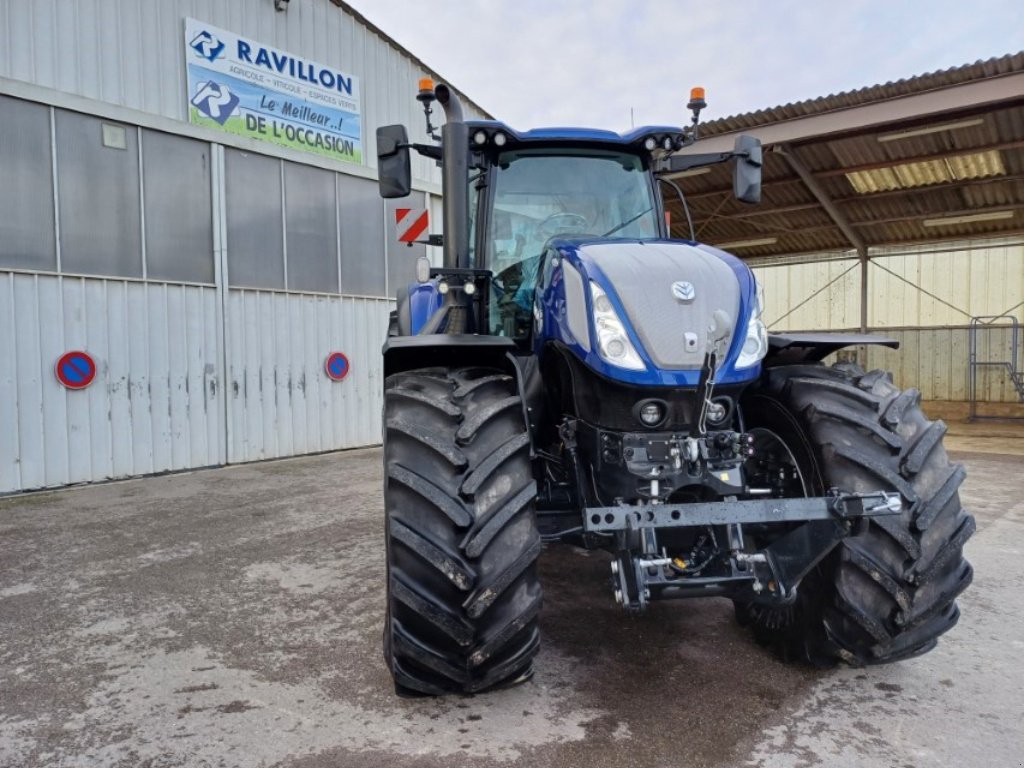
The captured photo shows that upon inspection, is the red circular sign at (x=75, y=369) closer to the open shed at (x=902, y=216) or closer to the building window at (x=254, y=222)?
the building window at (x=254, y=222)

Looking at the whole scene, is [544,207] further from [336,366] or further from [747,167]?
[336,366]

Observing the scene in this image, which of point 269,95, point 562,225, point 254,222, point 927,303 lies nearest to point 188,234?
point 254,222

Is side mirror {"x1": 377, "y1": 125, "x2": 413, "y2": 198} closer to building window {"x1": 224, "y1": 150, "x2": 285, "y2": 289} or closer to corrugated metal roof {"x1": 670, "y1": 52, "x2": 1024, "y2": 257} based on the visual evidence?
building window {"x1": 224, "y1": 150, "x2": 285, "y2": 289}

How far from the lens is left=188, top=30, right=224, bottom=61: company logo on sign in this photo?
7609 mm

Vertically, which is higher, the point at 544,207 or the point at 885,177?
the point at 885,177

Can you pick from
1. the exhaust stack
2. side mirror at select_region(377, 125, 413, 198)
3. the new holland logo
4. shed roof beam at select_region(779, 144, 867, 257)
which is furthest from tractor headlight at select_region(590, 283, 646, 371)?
shed roof beam at select_region(779, 144, 867, 257)

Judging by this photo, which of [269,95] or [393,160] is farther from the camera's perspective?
→ [269,95]

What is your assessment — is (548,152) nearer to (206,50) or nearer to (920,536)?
(920,536)

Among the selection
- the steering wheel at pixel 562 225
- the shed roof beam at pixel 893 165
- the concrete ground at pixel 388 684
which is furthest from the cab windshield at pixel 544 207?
the shed roof beam at pixel 893 165

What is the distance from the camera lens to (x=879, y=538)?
258cm

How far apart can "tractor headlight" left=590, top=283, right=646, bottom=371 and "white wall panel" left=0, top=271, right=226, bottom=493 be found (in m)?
6.05

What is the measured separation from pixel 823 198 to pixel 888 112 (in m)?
3.84

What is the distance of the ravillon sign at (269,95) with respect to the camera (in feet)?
25.2

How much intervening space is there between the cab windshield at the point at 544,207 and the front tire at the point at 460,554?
4.04 ft
